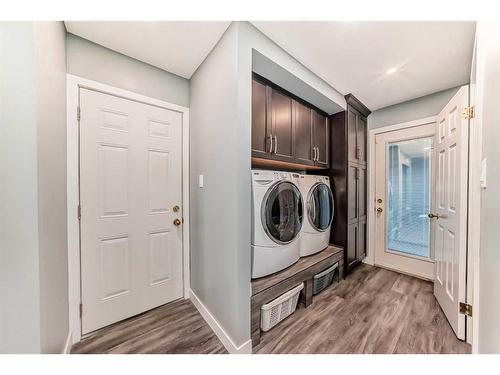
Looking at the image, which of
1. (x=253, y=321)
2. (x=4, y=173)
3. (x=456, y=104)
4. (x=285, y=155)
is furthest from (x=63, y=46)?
(x=456, y=104)

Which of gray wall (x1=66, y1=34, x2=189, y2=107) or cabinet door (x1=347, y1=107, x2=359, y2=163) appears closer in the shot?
gray wall (x1=66, y1=34, x2=189, y2=107)

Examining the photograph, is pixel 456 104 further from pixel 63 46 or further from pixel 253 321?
pixel 63 46

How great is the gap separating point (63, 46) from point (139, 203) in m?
1.19

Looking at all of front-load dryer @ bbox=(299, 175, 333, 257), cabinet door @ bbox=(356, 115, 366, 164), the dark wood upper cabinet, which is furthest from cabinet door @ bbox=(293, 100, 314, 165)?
cabinet door @ bbox=(356, 115, 366, 164)

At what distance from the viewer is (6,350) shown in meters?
0.87

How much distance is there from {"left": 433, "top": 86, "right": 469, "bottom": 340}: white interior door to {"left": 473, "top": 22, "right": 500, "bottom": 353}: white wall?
368mm

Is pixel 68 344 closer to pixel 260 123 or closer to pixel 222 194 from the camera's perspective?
pixel 222 194

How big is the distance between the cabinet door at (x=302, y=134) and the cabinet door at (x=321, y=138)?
0.11 metres

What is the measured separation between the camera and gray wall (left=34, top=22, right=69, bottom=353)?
0.91 metres

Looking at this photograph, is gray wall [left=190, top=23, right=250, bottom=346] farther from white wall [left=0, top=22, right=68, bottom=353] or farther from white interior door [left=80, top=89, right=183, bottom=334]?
white wall [left=0, top=22, right=68, bottom=353]

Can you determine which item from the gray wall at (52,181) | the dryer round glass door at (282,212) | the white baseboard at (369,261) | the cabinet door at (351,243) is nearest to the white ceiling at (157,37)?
the gray wall at (52,181)

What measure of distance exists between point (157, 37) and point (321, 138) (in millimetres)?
1917

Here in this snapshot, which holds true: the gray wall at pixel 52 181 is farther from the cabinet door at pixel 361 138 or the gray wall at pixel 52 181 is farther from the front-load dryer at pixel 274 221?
the cabinet door at pixel 361 138

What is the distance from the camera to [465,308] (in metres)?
1.41
